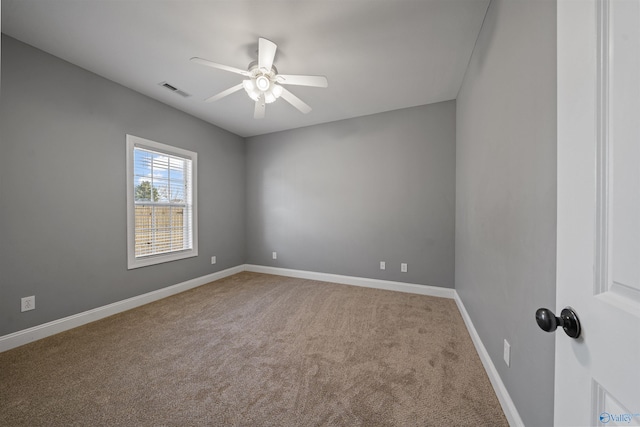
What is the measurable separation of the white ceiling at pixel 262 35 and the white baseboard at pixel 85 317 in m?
2.56

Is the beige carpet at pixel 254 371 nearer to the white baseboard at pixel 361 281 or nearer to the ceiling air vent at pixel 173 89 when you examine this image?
the white baseboard at pixel 361 281

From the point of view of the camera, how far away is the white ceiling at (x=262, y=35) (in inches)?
65.1

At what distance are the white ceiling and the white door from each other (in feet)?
5.28

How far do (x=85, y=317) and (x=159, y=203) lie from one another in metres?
1.45

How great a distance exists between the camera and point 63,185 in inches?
86.8

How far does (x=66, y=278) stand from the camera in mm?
2230

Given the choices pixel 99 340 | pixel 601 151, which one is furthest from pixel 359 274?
pixel 601 151

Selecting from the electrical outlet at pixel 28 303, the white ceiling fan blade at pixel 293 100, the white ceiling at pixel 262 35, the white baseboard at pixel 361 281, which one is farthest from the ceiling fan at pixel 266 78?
the white baseboard at pixel 361 281

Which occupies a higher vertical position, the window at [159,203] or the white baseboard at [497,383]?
the window at [159,203]

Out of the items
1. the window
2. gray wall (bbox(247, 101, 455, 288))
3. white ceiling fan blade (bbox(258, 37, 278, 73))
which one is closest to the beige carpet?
the window

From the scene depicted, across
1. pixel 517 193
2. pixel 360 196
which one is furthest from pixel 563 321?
pixel 360 196

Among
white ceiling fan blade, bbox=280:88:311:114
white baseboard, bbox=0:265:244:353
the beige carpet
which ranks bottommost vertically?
the beige carpet

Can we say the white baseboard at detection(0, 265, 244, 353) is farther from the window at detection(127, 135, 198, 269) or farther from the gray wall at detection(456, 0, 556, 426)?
the gray wall at detection(456, 0, 556, 426)

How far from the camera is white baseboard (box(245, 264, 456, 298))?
3.07 m
